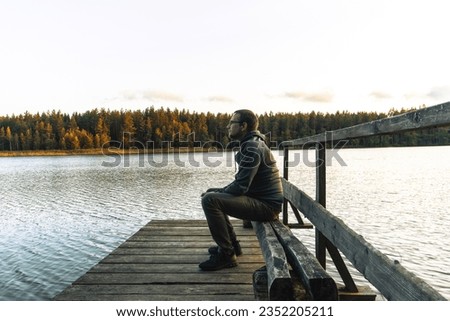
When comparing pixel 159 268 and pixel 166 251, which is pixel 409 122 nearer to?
pixel 159 268

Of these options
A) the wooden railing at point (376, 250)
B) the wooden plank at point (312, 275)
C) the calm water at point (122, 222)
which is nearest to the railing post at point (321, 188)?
the wooden railing at point (376, 250)

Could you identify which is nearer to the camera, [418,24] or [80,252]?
[418,24]

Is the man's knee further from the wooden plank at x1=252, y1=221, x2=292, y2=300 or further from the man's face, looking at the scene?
the wooden plank at x1=252, y1=221, x2=292, y2=300

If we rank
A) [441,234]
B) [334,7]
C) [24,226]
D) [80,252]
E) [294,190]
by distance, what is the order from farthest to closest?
[24,226], [441,234], [80,252], [294,190], [334,7]

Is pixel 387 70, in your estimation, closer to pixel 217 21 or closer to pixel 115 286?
pixel 217 21

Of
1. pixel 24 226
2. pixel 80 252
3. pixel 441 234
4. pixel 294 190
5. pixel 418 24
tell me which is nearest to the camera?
pixel 418 24

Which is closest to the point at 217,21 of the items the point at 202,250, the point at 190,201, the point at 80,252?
the point at 202,250

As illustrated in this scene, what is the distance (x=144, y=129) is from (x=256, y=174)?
122 meters

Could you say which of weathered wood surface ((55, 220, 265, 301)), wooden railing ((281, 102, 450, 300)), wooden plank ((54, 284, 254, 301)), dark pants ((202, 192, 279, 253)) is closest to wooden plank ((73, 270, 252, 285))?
weathered wood surface ((55, 220, 265, 301))

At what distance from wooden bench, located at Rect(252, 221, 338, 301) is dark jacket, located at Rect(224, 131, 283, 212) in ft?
2.91

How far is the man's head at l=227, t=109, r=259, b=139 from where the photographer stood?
4.12 meters

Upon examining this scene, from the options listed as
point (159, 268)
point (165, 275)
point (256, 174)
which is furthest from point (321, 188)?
point (159, 268)

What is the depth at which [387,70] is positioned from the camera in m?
5.40

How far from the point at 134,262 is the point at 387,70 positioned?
481 centimetres
